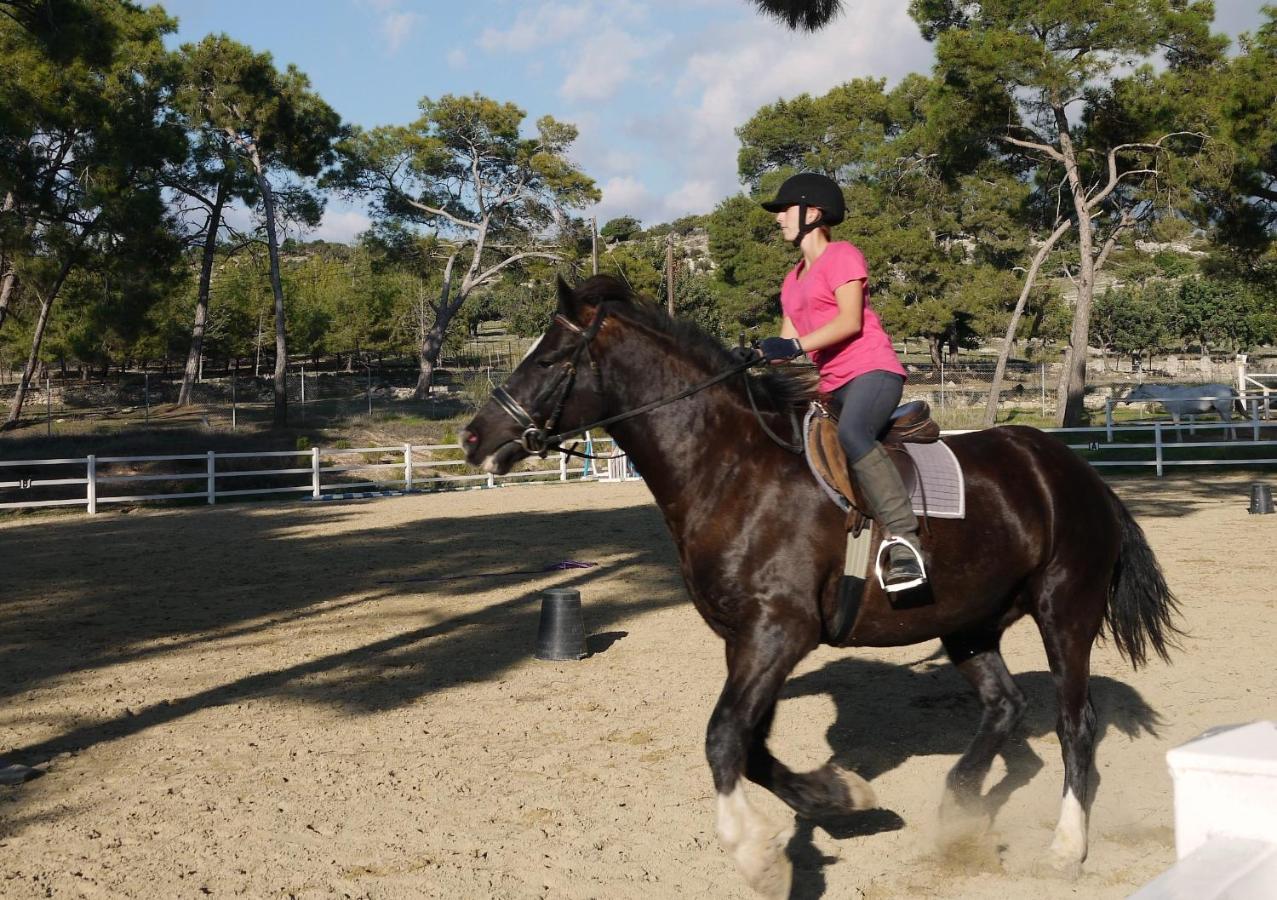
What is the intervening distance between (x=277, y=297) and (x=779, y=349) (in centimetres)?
3511

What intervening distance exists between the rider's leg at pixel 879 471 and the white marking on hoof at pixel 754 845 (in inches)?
43.5

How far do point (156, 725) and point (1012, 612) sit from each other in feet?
16.6

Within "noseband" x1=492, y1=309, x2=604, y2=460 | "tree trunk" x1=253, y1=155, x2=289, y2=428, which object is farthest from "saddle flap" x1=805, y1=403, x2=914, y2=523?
"tree trunk" x1=253, y1=155, x2=289, y2=428

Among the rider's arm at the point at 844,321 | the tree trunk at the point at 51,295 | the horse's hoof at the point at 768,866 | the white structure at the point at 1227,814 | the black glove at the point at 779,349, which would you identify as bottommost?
the horse's hoof at the point at 768,866

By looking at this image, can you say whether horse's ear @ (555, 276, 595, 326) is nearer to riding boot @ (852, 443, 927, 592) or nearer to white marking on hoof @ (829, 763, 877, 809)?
riding boot @ (852, 443, 927, 592)

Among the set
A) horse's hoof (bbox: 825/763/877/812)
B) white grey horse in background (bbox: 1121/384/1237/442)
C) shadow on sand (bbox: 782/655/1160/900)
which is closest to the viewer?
horse's hoof (bbox: 825/763/877/812)

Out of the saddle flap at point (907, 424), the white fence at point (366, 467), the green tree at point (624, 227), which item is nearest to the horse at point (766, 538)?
the saddle flap at point (907, 424)

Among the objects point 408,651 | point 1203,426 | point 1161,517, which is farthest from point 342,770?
point 1203,426

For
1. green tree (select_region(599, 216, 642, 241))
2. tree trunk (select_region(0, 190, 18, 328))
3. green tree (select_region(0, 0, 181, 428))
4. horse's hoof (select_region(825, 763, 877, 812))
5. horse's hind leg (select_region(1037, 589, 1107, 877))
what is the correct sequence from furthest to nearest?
green tree (select_region(599, 216, 642, 241))
tree trunk (select_region(0, 190, 18, 328))
green tree (select_region(0, 0, 181, 428))
horse's hind leg (select_region(1037, 589, 1107, 877))
horse's hoof (select_region(825, 763, 877, 812))

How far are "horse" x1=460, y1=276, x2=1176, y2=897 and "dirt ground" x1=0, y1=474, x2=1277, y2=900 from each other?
49cm

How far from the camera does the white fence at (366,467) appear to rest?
70.7ft

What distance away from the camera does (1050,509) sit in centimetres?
491

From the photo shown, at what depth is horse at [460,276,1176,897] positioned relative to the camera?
4035 millimetres

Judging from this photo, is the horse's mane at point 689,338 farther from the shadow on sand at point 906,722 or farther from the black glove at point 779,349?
the shadow on sand at point 906,722
